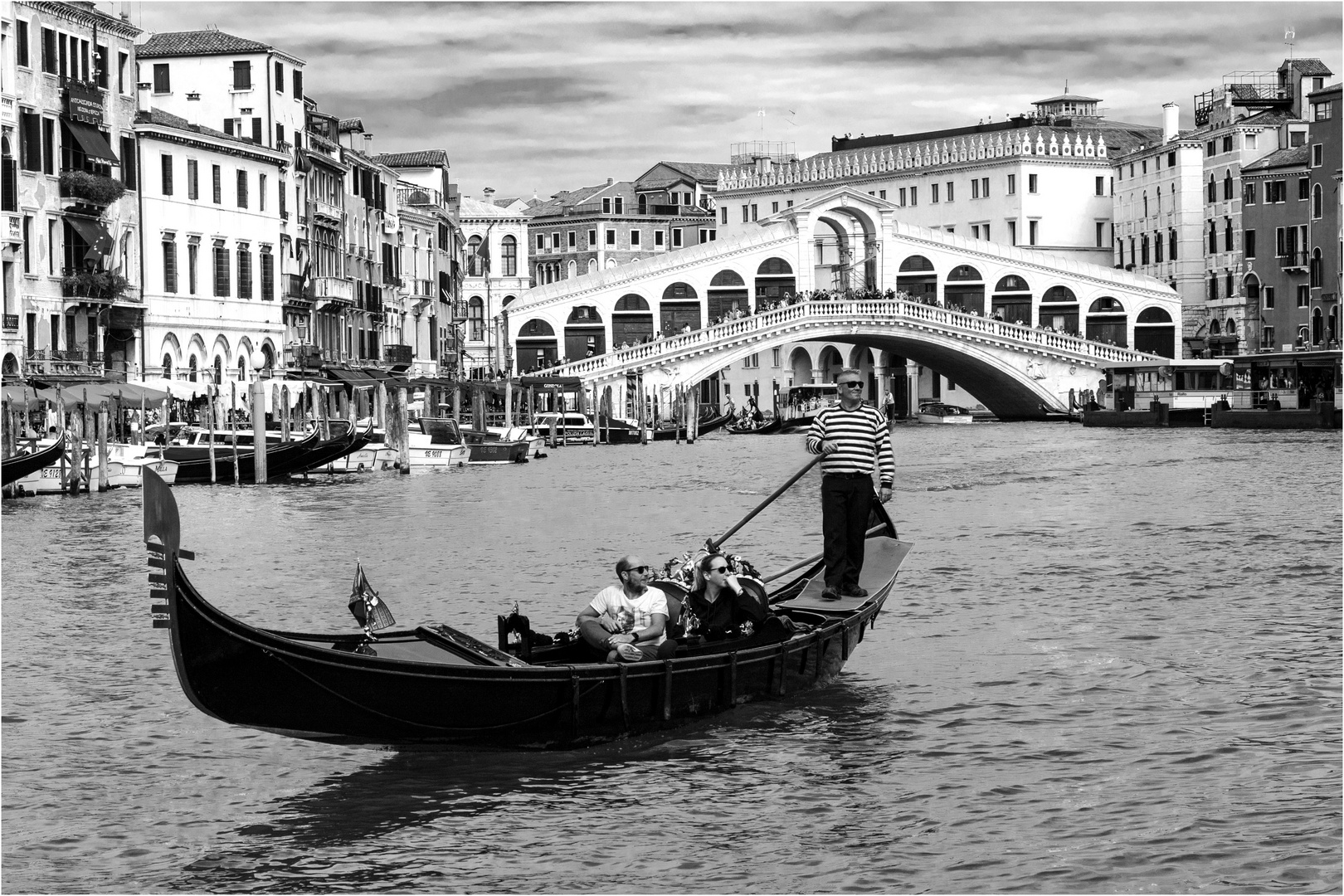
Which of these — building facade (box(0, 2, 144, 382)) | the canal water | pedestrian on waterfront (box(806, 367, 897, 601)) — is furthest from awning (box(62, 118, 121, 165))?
pedestrian on waterfront (box(806, 367, 897, 601))

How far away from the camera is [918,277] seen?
177 feet

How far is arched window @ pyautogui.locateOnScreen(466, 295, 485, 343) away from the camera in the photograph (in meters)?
64.1

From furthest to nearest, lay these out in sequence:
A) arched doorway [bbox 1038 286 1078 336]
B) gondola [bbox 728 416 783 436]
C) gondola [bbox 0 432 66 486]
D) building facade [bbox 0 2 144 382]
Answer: arched doorway [bbox 1038 286 1078 336] → gondola [bbox 728 416 783 436] → building facade [bbox 0 2 144 382] → gondola [bbox 0 432 66 486]

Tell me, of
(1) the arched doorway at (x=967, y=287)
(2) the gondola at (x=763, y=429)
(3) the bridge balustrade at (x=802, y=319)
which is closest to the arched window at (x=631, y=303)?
(2) the gondola at (x=763, y=429)

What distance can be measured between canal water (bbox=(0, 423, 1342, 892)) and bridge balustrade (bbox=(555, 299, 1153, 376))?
95.9ft

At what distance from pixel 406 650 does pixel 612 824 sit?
1.26 meters

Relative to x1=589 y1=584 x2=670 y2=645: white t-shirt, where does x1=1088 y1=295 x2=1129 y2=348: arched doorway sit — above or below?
above

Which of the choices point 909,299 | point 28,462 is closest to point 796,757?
point 28,462

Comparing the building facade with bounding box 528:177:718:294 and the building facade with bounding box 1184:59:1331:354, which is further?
the building facade with bounding box 528:177:718:294

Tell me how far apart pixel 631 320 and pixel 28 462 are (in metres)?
30.5

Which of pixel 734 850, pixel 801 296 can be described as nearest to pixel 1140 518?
pixel 734 850

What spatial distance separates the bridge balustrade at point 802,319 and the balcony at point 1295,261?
5.75m

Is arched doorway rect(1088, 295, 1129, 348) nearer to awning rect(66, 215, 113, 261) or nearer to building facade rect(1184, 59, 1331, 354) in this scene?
building facade rect(1184, 59, 1331, 354)

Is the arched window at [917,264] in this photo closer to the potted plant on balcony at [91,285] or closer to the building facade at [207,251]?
the building facade at [207,251]
